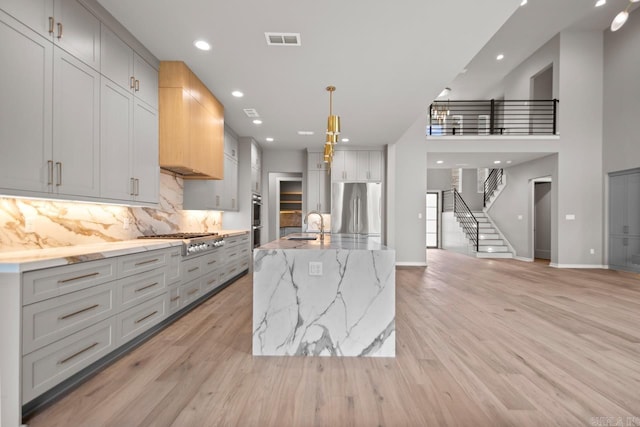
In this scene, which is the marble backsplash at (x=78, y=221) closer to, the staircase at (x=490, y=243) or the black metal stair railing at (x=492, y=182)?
the staircase at (x=490, y=243)

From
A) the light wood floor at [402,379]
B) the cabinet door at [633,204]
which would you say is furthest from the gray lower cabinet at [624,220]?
the light wood floor at [402,379]

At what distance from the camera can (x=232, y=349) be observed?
2.62m

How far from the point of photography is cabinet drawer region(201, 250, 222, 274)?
3999mm

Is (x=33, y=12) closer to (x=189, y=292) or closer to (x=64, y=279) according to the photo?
(x=64, y=279)

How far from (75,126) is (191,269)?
1842mm

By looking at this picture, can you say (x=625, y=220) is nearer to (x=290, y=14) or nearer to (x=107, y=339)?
(x=290, y=14)

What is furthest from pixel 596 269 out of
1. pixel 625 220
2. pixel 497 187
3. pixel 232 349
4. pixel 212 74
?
pixel 212 74

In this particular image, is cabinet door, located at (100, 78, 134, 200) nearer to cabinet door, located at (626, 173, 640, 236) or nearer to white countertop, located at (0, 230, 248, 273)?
white countertop, located at (0, 230, 248, 273)

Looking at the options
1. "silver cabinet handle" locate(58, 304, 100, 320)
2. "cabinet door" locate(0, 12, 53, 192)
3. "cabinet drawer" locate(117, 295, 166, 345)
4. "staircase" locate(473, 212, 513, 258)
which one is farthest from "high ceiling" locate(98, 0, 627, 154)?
"staircase" locate(473, 212, 513, 258)

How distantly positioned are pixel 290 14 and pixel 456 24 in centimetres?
139

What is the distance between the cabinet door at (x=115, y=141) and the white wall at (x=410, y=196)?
550 centimetres

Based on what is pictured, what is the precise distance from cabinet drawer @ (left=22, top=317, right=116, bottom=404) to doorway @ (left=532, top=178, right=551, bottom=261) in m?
10.2

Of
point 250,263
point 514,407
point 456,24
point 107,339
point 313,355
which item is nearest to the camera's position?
point 514,407

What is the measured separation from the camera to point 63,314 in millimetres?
1857
